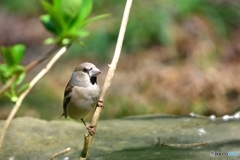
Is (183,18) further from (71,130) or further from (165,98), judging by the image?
(71,130)

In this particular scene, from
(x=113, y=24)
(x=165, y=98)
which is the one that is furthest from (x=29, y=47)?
(x=165, y=98)

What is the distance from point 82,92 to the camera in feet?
10.5

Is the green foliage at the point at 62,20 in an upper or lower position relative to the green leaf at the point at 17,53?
upper

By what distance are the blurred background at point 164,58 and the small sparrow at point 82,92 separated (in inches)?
97.0

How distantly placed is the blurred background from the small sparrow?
246cm

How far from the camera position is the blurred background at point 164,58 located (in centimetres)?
609

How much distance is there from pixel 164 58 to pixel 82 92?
3949 millimetres

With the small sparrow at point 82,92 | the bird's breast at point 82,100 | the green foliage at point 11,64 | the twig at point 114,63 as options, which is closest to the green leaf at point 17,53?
the green foliage at point 11,64

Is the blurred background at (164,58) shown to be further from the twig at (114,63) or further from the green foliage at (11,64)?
the green foliage at (11,64)

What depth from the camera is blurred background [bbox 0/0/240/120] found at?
6.09 meters

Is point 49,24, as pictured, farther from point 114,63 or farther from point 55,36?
point 114,63

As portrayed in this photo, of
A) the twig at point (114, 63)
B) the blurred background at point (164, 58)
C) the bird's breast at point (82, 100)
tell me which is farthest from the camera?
the blurred background at point (164, 58)

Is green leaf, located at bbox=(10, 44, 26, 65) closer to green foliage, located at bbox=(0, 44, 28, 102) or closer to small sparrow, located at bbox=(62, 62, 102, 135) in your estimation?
green foliage, located at bbox=(0, 44, 28, 102)

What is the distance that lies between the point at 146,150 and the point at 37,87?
150 inches
